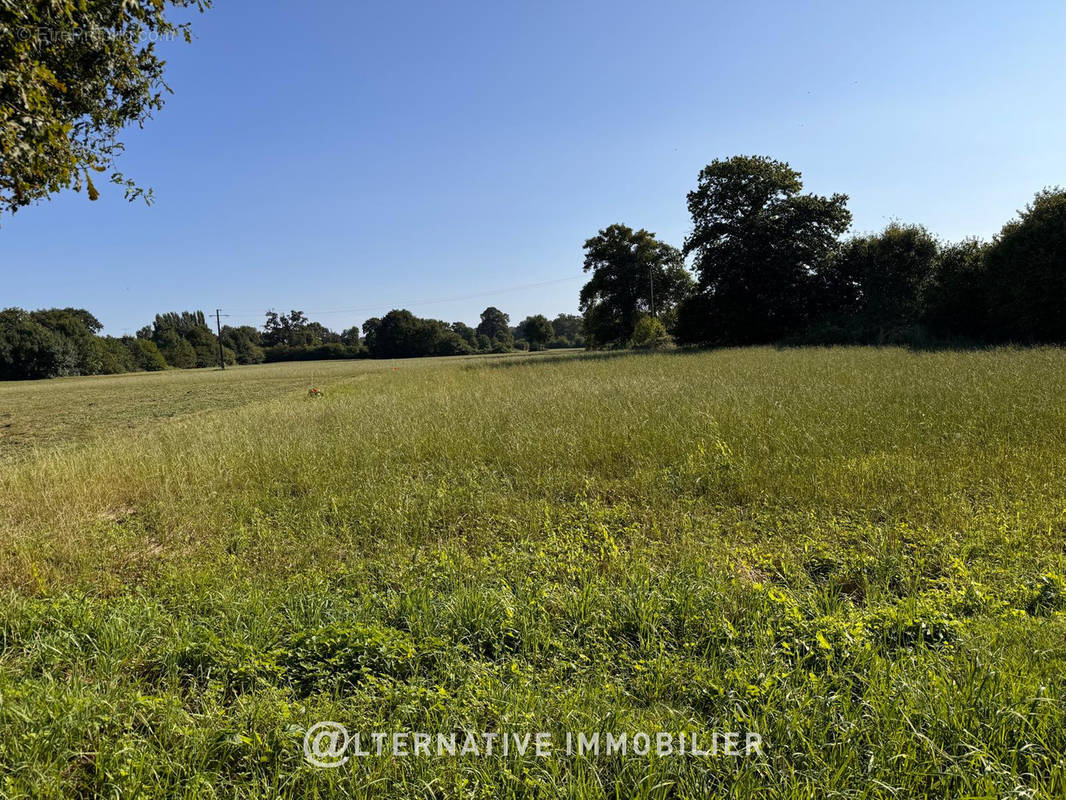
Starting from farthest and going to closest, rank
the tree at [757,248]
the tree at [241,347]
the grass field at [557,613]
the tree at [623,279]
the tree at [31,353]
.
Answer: the tree at [241,347] → the tree at [31,353] → the tree at [623,279] → the tree at [757,248] → the grass field at [557,613]

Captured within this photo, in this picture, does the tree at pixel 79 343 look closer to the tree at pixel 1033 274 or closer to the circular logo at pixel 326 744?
the circular logo at pixel 326 744

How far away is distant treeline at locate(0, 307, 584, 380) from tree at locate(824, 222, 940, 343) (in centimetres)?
7901

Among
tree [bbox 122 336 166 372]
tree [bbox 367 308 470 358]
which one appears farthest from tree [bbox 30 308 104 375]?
tree [bbox 367 308 470 358]

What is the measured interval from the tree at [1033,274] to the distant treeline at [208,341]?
284 ft

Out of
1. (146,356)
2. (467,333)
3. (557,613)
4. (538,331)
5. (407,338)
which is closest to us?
(557,613)

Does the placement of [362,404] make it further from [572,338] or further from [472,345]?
[572,338]

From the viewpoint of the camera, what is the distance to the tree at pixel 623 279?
157 ft

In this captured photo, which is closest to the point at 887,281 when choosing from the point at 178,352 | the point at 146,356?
the point at 146,356

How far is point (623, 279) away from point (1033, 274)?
32.2 meters

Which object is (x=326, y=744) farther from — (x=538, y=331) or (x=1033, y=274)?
(x=538, y=331)

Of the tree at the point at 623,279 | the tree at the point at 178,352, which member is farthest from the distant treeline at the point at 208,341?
the tree at the point at 623,279

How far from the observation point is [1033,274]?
749 inches

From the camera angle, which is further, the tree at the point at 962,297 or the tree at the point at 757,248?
the tree at the point at 757,248

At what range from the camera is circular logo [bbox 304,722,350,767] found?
1813 millimetres
